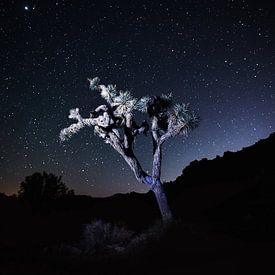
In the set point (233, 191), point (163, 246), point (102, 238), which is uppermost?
point (233, 191)

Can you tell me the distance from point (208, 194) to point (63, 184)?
1246cm

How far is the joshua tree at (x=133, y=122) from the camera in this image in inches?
508

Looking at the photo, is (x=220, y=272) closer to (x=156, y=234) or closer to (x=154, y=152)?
(x=156, y=234)

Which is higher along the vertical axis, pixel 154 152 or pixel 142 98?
pixel 142 98

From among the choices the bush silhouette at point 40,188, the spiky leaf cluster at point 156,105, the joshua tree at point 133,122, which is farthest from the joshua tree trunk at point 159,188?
the bush silhouette at point 40,188

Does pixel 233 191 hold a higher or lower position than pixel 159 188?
higher

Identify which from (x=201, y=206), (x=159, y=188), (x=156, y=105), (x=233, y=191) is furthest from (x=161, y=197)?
(x=233, y=191)

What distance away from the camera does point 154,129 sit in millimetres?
13492

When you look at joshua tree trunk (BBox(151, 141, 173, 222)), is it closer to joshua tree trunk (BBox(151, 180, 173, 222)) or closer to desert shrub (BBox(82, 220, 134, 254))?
joshua tree trunk (BBox(151, 180, 173, 222))

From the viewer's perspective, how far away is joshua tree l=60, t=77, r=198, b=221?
1290 centimetres

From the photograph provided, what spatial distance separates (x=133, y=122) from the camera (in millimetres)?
14109

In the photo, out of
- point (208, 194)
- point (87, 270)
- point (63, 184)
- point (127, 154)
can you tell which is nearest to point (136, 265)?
point (87, 270)

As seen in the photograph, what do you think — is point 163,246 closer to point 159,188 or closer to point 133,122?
point 159,188

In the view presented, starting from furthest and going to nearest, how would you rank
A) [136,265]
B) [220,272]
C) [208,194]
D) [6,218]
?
[208,194], [6,218], [136,265], [220,272]
